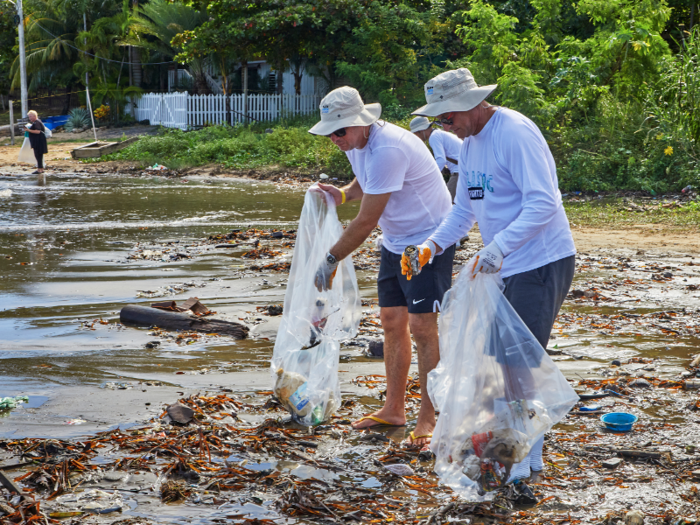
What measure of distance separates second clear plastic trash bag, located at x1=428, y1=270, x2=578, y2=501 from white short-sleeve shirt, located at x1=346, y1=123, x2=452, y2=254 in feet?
2.35

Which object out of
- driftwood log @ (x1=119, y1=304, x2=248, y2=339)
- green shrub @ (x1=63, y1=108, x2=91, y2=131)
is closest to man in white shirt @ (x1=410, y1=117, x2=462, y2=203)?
driftwood log @ (x1=119, y1=304, x2=248, y2=339)

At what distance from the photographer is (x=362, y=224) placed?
345cm

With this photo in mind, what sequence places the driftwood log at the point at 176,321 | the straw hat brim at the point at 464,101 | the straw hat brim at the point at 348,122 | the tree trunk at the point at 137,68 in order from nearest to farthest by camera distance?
the straw hat brim at the point at 464,101, the straw hat brim at the point at 348,122, the driftwood log at the point at 176,321, the tree trunk at the point at 137,68

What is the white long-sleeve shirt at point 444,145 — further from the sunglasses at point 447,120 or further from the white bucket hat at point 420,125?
the sunglasses at point 447,120

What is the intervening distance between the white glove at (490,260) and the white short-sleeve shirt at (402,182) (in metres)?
0.74

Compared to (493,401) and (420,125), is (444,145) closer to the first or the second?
(420,125)

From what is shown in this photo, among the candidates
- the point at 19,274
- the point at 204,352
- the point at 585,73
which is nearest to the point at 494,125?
the point at 204,352

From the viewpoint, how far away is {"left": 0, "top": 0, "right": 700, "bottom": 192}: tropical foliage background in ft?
41.9

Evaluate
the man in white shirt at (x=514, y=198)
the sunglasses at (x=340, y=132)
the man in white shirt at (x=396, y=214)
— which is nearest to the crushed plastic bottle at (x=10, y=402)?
the man in white shirt at (x=396, y=214)

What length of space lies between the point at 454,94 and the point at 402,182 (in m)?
0.64

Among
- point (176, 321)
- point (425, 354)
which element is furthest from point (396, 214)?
point (176, 321)

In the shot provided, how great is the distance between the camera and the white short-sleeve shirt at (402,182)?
3.38 metres

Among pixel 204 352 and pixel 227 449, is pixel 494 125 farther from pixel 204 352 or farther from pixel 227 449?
pixel 204 352

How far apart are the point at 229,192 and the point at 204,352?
10511 millimetres
